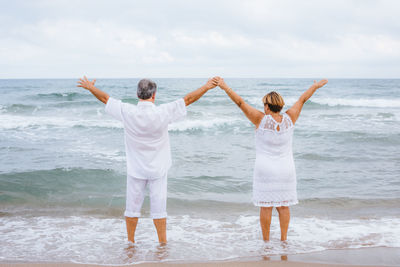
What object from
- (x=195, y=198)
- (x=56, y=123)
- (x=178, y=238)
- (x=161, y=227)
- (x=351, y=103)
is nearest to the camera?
(x=161, y=227)

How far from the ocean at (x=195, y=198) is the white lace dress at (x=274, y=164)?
2.07 feet

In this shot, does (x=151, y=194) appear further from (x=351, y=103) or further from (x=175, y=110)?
(x=351, y=103)

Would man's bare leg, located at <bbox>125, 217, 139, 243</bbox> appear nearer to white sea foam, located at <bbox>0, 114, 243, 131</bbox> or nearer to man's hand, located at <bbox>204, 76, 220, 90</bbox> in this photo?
man's hand, located at <bbox>204, 76, 220, 90</bbox>

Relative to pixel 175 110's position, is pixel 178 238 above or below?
below

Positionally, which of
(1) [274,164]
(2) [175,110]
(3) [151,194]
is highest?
(2) [175,110]

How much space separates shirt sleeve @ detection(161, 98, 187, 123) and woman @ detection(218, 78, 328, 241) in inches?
18.8

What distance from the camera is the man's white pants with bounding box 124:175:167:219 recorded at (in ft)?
12.2

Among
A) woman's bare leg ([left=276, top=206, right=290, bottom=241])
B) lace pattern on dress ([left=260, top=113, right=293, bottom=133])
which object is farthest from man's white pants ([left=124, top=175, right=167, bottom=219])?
woman's bare leg ([left=276, top=206, right=290, bottom=241])

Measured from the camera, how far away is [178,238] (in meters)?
4.50

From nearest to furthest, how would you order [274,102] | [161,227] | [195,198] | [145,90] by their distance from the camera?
1. [145,90]
2. [274,102]
3. [161,227]
4. [195,198]

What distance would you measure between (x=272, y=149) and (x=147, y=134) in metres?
1.25

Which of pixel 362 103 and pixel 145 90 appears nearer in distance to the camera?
pixel 145 90

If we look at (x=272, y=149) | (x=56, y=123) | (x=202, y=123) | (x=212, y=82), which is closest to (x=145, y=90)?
(x=212, y=82)

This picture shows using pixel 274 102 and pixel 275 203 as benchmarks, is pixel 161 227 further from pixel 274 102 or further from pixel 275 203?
pixel 274 102
